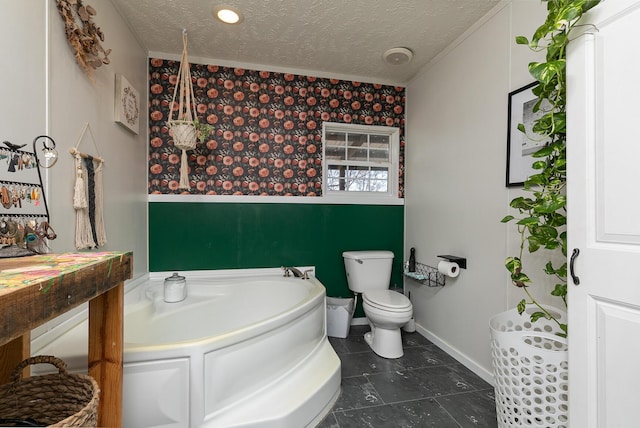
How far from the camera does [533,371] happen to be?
1289 millimetres

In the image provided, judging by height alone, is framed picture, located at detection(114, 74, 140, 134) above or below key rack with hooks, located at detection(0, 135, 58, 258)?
above

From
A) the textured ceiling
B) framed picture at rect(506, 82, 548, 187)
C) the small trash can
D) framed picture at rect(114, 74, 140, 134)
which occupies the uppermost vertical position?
the textured ceiling

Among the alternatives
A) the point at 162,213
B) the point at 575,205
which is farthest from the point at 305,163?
the point at 575,205

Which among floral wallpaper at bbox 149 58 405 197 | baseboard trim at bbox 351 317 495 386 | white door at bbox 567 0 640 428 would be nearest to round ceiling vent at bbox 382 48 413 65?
floral wallpaper at bbox 149 58 405 197

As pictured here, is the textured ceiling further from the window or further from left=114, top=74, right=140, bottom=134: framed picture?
the window

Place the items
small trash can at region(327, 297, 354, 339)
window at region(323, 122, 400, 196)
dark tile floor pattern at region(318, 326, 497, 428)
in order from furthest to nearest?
1. window at region(323, 122, 400, 196)
2. small trash can at region(327, 297, 354, 339)
3. dark tile floor pattern at region(318, 326, 497, 428)

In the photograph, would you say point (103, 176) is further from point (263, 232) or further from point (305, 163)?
point (305, 163)

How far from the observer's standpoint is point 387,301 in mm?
2348

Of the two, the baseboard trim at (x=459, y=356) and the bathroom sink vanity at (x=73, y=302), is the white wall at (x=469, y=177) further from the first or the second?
the bathroom sink vanity at (x=73, y=302)

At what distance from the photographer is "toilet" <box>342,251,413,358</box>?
89.9 inches

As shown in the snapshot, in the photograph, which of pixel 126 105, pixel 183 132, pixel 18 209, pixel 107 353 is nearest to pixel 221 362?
pixel 107 353

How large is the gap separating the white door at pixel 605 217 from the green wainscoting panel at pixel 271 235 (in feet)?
6.47

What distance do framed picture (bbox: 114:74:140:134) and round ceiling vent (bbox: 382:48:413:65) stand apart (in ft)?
6.77

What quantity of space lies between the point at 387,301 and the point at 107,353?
1.90 m
